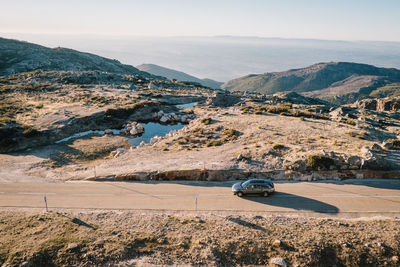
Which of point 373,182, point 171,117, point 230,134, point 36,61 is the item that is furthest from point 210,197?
point 36,61

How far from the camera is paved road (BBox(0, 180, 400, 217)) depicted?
19.3 meters

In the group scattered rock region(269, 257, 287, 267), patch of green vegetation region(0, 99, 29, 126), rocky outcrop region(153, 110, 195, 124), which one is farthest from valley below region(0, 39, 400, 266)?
rocky outcrop region(153, 110, 195, 124)

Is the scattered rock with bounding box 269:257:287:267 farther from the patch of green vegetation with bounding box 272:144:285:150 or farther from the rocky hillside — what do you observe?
the rocky hillside

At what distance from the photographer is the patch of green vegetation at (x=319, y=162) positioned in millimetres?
24250

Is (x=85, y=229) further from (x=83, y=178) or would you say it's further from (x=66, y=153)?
(x=66, y=153)

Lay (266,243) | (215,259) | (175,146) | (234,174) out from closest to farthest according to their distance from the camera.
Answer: (215,259) < (266,243) < (234,174) < (175,146)

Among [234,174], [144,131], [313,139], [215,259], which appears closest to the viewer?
[215,259]

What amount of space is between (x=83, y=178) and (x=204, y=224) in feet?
55.9

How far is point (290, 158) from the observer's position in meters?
26.5

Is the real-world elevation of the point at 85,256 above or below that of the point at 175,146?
below

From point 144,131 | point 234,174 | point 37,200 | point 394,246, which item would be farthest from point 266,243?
point 144,131

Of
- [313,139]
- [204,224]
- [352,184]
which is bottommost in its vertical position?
[204,224]

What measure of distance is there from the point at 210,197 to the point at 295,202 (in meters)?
7.53

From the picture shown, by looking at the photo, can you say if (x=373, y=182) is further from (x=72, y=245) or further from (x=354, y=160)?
(x=72, y=245)
